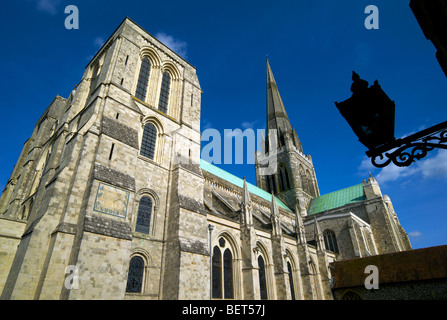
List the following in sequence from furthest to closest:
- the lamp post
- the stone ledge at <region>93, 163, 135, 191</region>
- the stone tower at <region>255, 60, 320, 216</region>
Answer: the stone tower at <region>255, 60, 320, 216</region> < the stone ledge at <region>93, 163, 135, 191</region> < the lamp post

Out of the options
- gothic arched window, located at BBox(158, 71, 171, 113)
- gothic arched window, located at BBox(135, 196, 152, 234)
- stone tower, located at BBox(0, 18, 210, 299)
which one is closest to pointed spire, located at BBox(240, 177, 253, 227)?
stone tower, located at BBox(0, 18, 210, 299)

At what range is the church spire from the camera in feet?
138

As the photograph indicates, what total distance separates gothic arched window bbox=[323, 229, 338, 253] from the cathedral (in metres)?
2.67

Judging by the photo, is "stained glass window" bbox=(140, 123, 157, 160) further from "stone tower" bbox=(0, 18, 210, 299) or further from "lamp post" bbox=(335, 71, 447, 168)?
"lamp post" bbox=(335, 71, 447, 168)

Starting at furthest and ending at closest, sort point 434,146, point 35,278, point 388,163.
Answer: point 35,278 → point 388,163 → point 434,146

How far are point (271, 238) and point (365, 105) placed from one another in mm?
17237

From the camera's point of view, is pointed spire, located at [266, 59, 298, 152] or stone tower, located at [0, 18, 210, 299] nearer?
stone tower, located at [0, 18, 210, 299]

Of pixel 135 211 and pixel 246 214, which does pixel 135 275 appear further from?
pixel 246 214

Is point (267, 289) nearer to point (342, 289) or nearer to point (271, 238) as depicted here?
point (271, 238)

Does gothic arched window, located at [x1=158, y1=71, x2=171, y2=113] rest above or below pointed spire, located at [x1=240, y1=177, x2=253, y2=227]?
above

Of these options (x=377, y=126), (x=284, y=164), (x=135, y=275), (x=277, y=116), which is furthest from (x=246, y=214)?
(x=277, y=116)

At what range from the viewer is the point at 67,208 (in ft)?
34.1
